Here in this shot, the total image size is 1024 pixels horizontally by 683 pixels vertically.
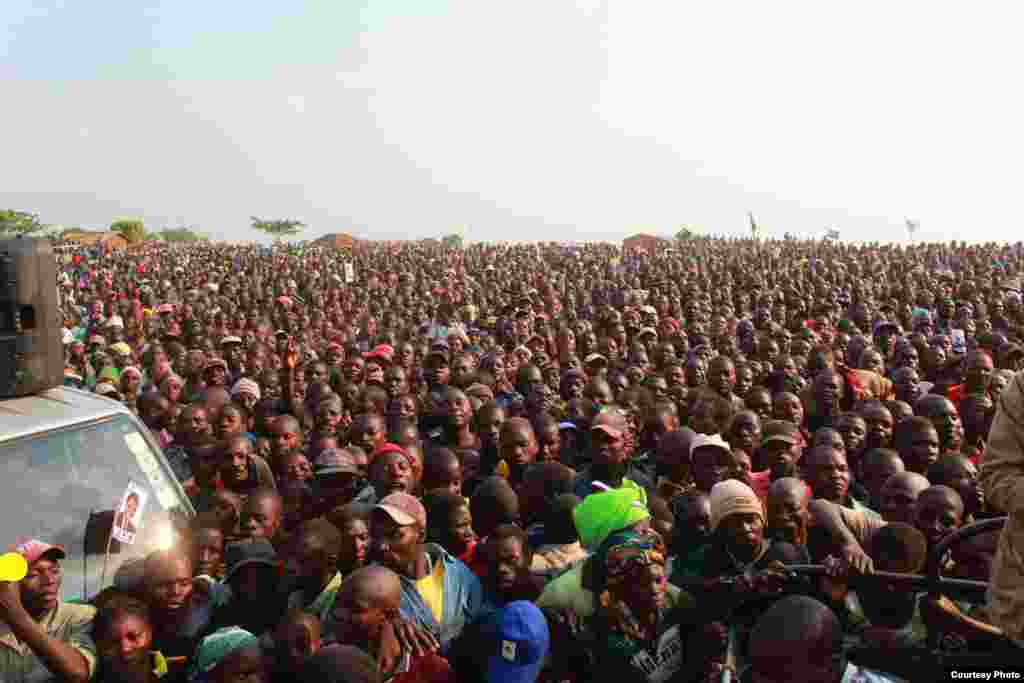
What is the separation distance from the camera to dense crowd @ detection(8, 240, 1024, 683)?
2.80 meters

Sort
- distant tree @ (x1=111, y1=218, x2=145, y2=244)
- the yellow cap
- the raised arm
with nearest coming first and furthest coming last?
the raised arm
the yellow cap
distant tree @ (x1=111, y1=218, x2=145, y2=244)

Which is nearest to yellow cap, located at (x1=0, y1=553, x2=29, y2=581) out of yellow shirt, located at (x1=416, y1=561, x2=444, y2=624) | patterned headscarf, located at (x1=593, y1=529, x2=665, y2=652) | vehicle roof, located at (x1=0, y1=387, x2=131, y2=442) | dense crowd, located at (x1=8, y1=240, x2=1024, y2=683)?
dense crowd, located at (x1=8, y1=240, x2=1024, y2=683)

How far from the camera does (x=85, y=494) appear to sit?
296 cm

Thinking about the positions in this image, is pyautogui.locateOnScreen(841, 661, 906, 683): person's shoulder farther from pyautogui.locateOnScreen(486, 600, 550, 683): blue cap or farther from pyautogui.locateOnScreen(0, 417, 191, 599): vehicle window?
pyautogui.locateOnScreen(0, 417, 191, 599): vehicle window

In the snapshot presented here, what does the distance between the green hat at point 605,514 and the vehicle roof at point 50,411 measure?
197cm

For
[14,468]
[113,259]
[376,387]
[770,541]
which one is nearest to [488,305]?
[376,387]

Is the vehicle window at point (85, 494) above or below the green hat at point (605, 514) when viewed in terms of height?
above

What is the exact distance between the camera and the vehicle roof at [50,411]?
9.41 ft

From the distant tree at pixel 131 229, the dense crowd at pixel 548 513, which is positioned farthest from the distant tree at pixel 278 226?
the dense crowd at pixel 548 513

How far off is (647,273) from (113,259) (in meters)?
21.1

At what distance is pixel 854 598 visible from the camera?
3143 mm

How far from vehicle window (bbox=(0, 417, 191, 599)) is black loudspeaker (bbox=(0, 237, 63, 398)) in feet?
1.22

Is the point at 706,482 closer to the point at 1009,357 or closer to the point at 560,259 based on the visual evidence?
the point at 1009,357

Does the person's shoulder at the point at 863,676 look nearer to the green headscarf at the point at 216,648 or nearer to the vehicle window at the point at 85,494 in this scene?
the green headscarf at the point at 216,648
